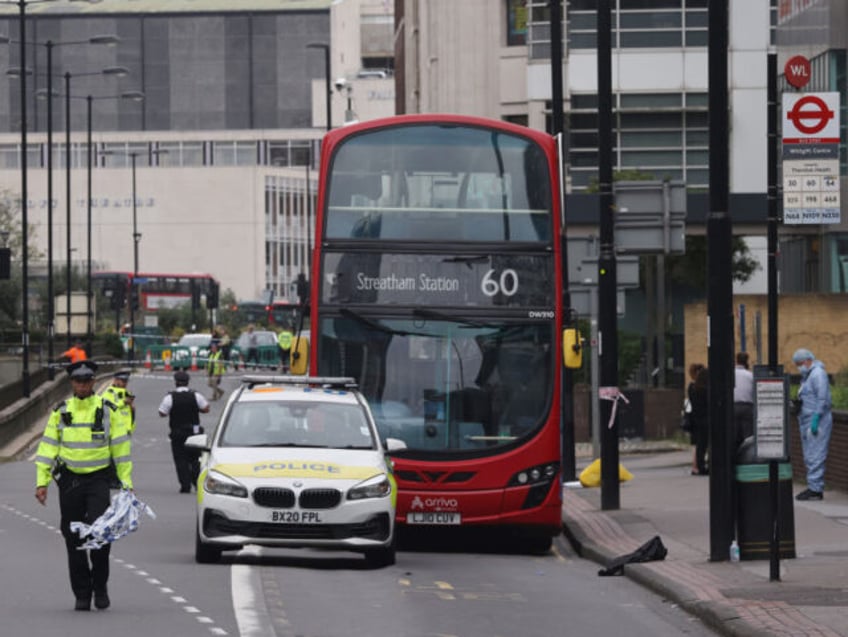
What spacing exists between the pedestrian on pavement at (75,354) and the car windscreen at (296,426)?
159 centimetres

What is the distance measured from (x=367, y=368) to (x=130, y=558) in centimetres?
363

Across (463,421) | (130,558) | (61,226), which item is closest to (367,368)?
(463,421)

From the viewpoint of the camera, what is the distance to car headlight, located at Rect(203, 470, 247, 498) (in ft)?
57.3

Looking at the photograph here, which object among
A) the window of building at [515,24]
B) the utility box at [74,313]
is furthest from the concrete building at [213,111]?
the window of building at [515,24]

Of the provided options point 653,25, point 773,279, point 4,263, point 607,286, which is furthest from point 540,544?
point 653,25

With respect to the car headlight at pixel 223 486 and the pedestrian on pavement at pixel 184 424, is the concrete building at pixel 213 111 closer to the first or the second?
the pedestrian on pavement at pixel 184 424

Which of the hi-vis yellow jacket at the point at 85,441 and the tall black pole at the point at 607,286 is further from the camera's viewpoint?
the tall black pole at the point at 607,286

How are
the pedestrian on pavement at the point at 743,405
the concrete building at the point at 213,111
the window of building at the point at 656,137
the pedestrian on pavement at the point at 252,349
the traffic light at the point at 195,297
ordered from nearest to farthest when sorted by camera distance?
the pedestrian on pavement at the point at 743,405 < the window of building at the point at 656,137 < the pedestrian on pavement at the point at 252,349 < the traffic light at the point at 195,297 < the concrete building at the point at 213,111

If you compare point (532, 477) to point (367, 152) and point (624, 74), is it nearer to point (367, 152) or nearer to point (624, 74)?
point (367, 152)

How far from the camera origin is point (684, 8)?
57.5 meters

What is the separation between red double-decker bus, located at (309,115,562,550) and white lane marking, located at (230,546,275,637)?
407 centimetres

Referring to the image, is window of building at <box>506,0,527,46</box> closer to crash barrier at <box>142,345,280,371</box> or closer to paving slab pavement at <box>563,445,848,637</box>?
crash barrier at <box>142,345,280,371</box>

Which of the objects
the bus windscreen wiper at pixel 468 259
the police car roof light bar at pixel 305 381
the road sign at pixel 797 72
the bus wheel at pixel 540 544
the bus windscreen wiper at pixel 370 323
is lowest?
the bus wheel at pixel 540 544

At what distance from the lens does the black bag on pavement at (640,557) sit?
59.6 ft
